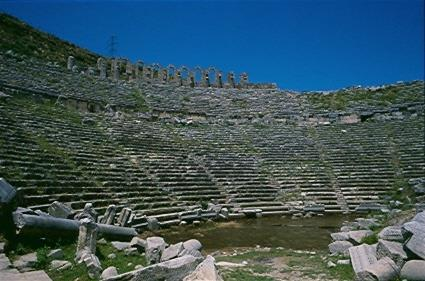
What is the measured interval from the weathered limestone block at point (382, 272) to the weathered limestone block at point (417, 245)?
0.35 meters

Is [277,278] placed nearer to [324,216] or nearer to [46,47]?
[324,216]

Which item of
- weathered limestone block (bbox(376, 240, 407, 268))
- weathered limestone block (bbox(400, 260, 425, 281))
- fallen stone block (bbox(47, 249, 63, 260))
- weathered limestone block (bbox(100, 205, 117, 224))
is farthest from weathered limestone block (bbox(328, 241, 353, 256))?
weathered limestone block (bbox(100, 205, 117, 224))

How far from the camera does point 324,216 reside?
16359mm

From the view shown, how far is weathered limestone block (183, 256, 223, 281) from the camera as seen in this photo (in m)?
5.49

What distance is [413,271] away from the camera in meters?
5.61

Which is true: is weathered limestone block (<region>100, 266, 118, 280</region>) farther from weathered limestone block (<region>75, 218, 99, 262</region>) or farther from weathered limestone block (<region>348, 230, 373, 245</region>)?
weathered limestone block (<region>348, 230, 373, 245</region>)

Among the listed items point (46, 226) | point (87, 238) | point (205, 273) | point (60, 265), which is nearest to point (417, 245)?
point (205, 273)

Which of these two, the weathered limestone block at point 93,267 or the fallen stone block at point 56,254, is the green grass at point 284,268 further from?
the fallen stone block at point 56,254

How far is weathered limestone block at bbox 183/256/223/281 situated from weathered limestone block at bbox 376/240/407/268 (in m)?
2.76

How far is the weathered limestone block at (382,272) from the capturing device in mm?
5695

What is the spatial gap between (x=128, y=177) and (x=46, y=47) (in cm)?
3035

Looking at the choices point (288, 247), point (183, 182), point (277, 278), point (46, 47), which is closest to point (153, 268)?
point (277, 278)

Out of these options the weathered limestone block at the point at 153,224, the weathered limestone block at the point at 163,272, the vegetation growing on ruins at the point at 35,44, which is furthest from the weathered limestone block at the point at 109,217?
the vegetation growing on ruins at the point at 35,44

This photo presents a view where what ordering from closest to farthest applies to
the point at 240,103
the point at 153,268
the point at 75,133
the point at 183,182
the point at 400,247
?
the point at 153,268, the point at 400,247, the point at 183,182, the point at 75,133, the point at 240,103
